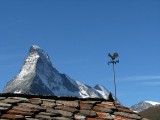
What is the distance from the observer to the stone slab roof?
9234mm

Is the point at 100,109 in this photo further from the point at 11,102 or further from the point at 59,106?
the point at 11,102

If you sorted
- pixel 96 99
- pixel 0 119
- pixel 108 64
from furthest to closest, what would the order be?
pixel 108 64, pixel 96 99, pixel 0 119

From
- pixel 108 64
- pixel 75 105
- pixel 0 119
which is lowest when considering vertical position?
pixel 0 119

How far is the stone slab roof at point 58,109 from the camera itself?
923 centimetres

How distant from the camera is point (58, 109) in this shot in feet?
32.5

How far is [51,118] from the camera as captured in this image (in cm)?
922

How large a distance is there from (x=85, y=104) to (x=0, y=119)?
8.28ft

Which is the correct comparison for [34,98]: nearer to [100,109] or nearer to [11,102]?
[11,102]

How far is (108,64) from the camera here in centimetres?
3488

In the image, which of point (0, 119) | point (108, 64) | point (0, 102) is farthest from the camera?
point (108, 64)

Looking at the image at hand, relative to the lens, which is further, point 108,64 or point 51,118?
point 108,64

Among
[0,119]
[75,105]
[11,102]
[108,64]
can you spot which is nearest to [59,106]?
[75,105]

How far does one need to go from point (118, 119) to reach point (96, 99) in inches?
54.6

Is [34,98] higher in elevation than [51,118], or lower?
higher
